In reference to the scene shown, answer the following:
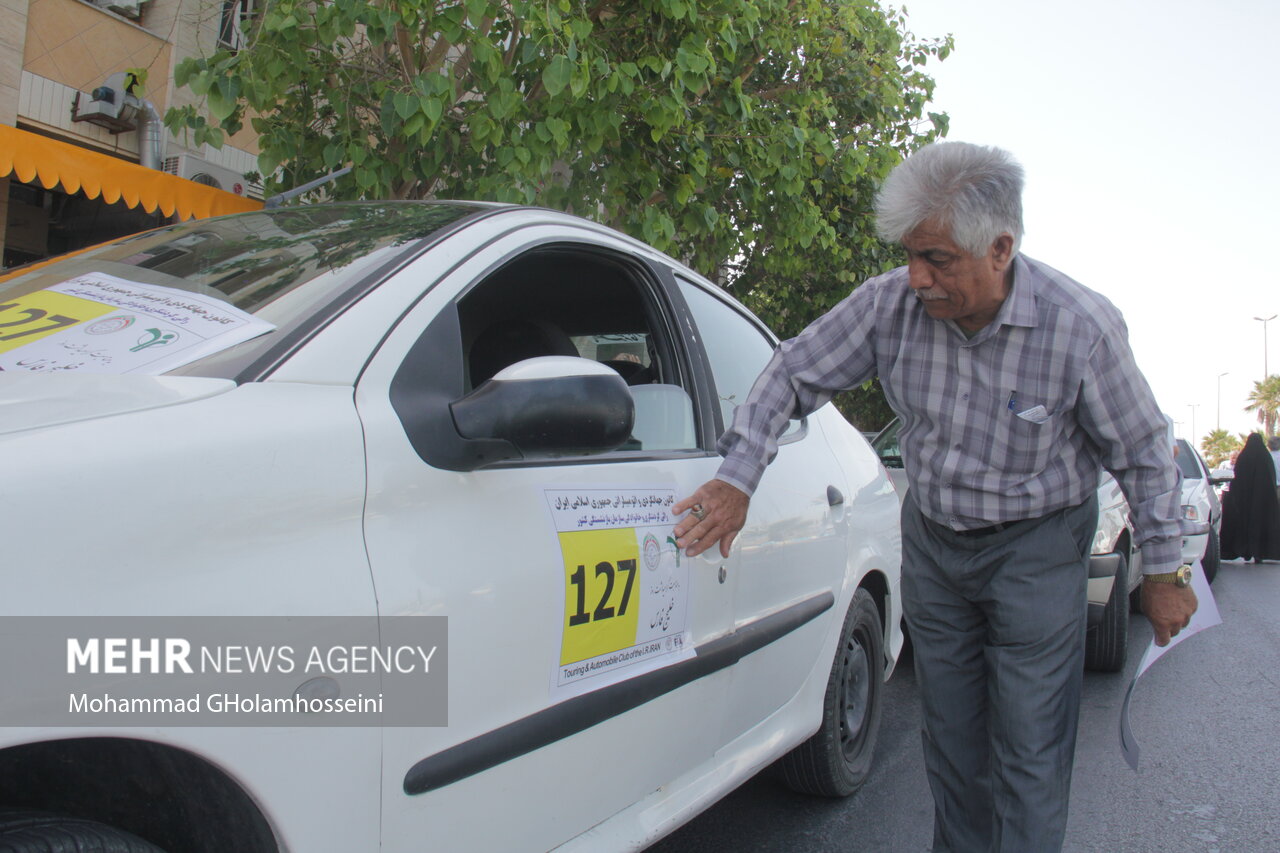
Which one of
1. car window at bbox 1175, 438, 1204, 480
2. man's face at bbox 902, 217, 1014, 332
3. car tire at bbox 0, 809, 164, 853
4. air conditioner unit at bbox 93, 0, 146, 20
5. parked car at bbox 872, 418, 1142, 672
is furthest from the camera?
car window at bbox 1175, 438, 1204, 480

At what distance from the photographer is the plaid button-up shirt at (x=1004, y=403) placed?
7.17 ft

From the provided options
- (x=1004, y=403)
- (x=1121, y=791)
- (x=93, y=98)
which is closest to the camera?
(x=1004, y=403)

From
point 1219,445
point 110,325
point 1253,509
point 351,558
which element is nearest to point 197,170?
point 110,325

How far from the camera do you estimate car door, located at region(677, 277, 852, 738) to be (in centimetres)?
248

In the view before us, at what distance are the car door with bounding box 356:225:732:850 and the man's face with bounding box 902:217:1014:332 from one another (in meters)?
0.65

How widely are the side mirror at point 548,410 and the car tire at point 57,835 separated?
0.71m

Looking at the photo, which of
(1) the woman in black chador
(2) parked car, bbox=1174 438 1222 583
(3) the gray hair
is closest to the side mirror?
(3) the gray hair

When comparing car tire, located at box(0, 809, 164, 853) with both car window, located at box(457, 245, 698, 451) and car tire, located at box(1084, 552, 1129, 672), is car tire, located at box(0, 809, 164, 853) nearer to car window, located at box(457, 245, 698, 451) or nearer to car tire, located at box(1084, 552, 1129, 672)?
car window, located at box(457, 245, 698, 451)

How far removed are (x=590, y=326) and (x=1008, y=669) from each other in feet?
5.56

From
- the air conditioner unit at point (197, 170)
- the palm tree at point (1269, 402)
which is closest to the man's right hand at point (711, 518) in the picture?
the air conditioner unit at point (197, 170)

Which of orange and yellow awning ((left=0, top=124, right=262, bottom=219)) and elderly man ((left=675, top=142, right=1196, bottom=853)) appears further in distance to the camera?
orange and yellow awning ((left=0, top=124, right=262, bottom=219))

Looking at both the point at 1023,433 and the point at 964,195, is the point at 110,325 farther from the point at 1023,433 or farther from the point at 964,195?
the point at 1023,433

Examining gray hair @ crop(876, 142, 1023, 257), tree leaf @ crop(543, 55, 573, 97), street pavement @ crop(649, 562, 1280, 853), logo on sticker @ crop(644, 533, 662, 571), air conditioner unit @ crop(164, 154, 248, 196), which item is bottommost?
street pavement @ crop(649, 562, 1280, 853)

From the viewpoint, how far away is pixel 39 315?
1723 mm
